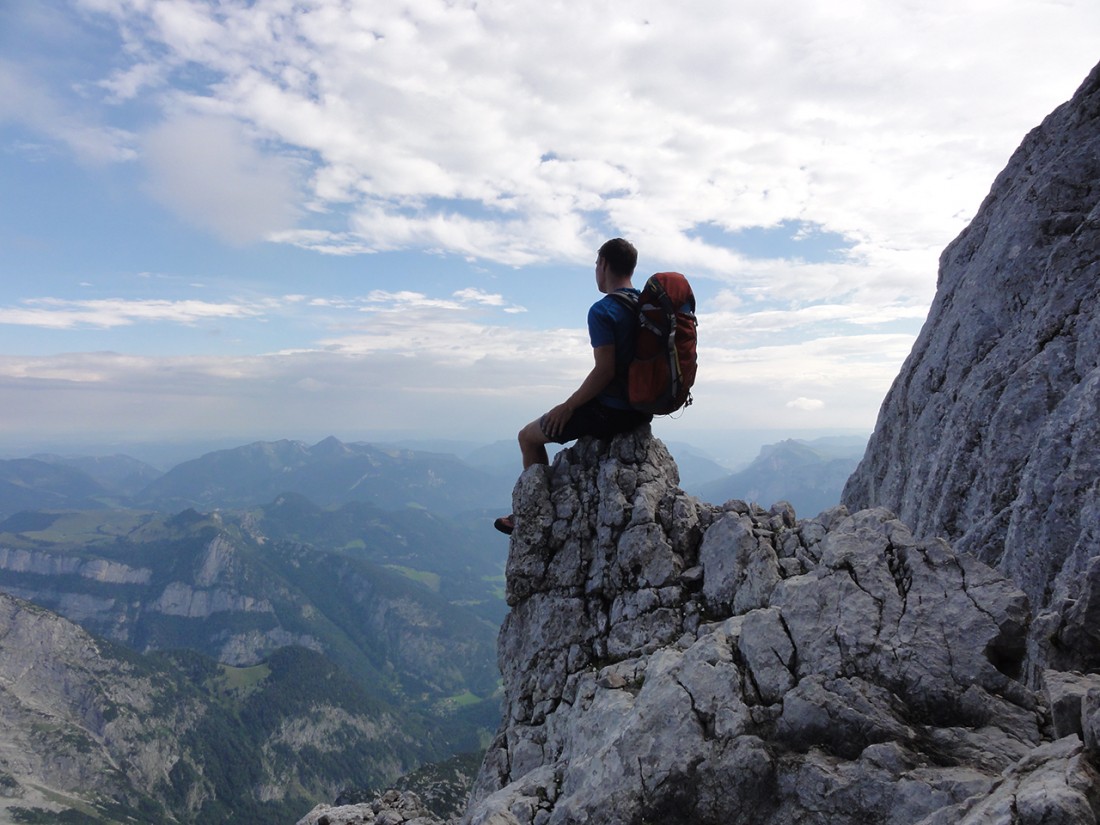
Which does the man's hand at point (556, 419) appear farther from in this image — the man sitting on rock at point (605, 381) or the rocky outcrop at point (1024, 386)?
the rocky outcrop at point (1024, 386)

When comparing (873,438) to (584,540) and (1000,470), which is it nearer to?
(1000,470)

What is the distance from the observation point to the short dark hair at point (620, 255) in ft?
50.4

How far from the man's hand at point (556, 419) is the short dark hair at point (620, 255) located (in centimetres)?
389

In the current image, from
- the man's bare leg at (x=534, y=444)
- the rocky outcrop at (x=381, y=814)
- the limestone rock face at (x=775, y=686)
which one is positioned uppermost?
the man's bare leg at (x=534, y=444)

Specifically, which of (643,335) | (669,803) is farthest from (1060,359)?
(669,803)

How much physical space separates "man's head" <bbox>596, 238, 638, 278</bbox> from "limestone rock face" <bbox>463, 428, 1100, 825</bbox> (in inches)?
230

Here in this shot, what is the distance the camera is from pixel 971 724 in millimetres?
8969

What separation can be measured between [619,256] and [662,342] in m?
2.75

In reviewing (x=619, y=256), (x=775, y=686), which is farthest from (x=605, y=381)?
(x=775, y=686)

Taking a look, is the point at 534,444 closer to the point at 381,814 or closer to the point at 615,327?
the point at 615,327

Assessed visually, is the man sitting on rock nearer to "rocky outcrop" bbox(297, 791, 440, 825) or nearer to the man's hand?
the man's hand

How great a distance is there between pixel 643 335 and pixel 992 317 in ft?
44.6

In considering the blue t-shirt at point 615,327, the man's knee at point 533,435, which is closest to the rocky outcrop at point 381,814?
the man's knee at point 533,435

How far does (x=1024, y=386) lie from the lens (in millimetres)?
16516
